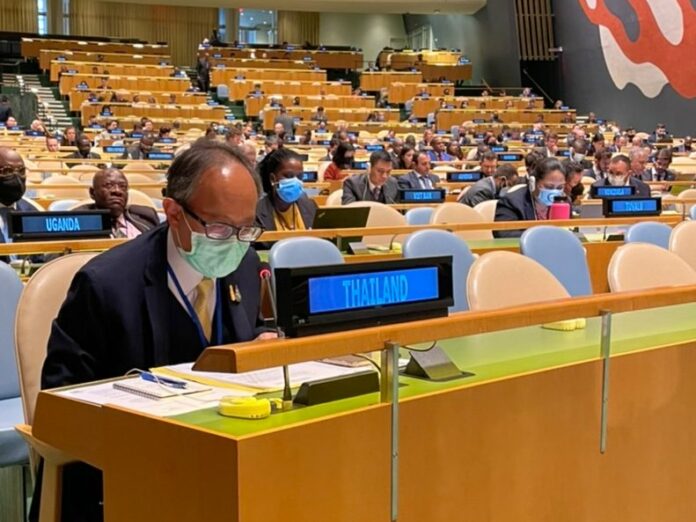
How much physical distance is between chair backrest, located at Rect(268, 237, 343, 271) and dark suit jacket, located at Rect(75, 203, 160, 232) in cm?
133

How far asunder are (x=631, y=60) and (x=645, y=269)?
20.2m

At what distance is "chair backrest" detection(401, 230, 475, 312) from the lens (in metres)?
4.16

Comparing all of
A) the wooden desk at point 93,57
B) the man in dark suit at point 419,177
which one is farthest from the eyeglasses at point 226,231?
the wooden desk at point 93,57

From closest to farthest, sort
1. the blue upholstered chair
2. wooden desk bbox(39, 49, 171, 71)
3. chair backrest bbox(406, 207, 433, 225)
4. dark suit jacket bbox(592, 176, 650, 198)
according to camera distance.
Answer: the blue upholstered chair < chair backrest bbox(406, 207, 433, 225) < dark suit jacket bbox(592, 176, 650, 198) < wooden desk bbox(39, 49, 171, 71)

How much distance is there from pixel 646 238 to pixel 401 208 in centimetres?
234

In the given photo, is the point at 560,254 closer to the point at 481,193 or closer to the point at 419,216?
the point at 419,216

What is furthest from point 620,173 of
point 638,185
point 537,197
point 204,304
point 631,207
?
point 204,304

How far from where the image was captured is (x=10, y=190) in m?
5.03

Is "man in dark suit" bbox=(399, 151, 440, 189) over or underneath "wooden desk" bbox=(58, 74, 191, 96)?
underneath

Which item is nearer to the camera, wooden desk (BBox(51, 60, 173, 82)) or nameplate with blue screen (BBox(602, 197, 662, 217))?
nameplate with blue screen (BBox(602, 197, 662, 217))

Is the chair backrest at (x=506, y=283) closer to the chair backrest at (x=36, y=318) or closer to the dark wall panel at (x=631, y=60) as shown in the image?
the chair backrest at (x=36, y=318)

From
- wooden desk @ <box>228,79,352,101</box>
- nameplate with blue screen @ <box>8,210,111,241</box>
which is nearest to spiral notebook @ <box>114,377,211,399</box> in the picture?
nameplate with blue screen @ <box>8,210,111,241</box>

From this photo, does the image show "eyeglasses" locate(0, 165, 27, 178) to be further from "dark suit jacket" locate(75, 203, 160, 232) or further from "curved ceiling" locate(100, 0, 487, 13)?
"curved ceiling" locate(100, 0, 487, 13)

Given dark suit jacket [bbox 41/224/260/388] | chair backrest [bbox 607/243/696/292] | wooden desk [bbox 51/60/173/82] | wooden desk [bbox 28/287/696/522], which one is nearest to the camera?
wooden desk [bbox 28/287/696/522]
